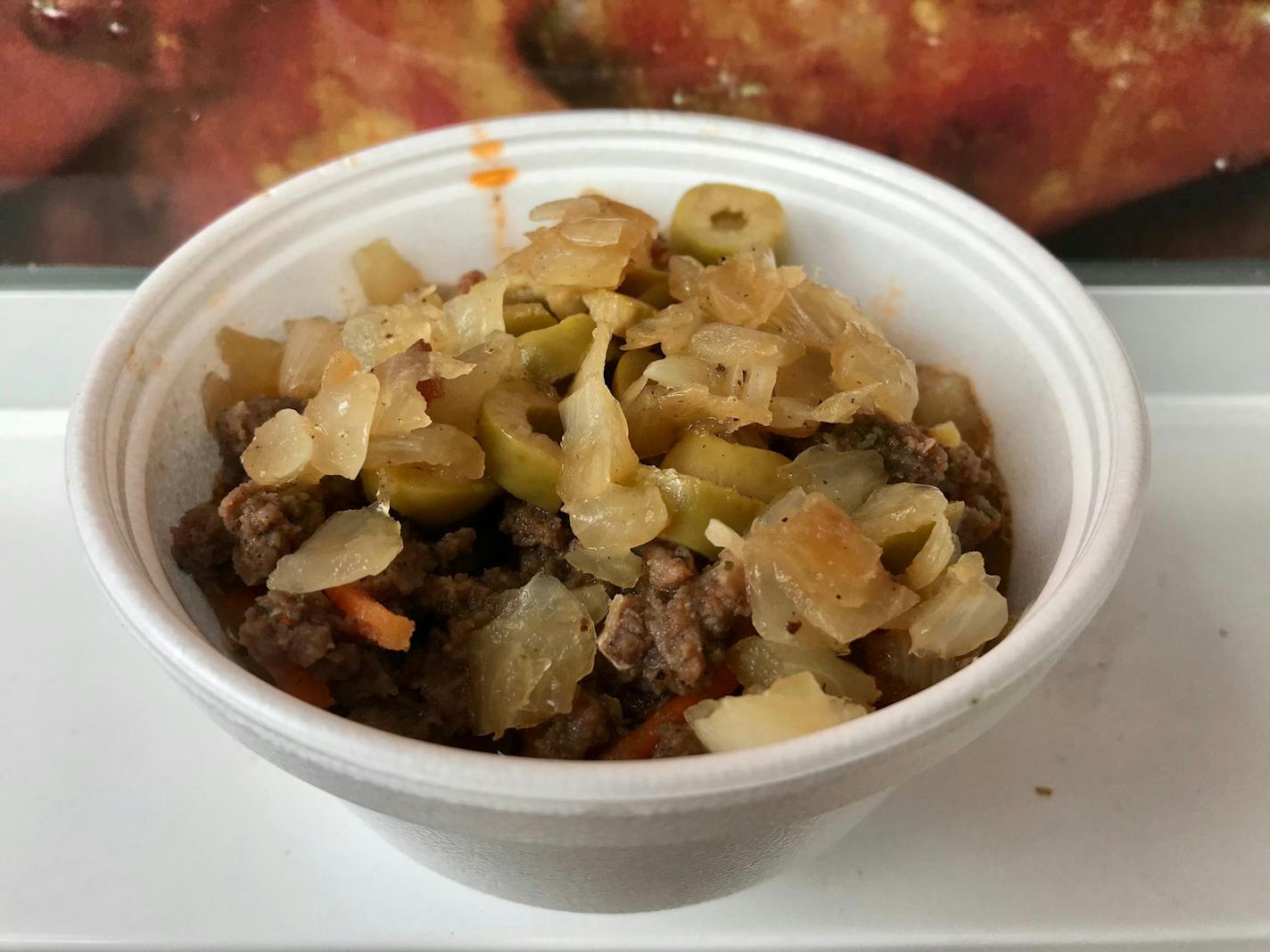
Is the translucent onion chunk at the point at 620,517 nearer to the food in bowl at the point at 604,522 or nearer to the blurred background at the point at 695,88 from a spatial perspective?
the food in bowl at the point at 604,522

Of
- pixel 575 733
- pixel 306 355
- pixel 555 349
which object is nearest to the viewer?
pixel 575 733

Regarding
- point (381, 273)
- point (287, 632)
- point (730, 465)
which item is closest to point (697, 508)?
point (730, 465)

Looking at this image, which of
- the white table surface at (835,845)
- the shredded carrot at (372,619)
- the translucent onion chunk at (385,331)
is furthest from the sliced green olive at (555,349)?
the white table surface at (835,845)

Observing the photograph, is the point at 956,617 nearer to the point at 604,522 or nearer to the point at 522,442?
the point at 604,522

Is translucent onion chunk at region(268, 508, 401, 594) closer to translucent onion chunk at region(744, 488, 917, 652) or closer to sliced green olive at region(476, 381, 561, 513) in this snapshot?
sliced green olive at region(476, 381, 561, 513)

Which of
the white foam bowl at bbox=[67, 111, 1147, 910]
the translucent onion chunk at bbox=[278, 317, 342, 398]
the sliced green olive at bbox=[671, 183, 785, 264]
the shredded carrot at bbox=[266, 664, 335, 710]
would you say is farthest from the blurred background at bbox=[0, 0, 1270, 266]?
the shredded carrot at bbox=[266, 664, 335, 710]

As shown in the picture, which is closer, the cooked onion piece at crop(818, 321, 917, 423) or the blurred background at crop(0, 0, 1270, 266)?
the cooked onion piece at crop(818, 321, 917, 423)
